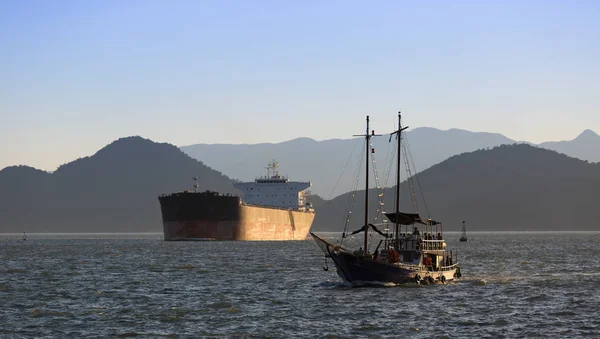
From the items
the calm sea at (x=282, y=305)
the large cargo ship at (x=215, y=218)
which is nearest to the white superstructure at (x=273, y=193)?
the large cargo ship at (x=215, y=218)

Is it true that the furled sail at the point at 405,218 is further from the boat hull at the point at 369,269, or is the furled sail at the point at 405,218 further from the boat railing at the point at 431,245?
the boat hull at the point at 369,269

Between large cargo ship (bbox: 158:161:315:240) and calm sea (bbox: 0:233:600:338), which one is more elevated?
large cargo ship (bbox: 158:161:315:240)

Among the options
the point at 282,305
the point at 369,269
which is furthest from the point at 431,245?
the point at 282,305

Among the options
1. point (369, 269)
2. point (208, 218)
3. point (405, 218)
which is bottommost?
point (369, 269)

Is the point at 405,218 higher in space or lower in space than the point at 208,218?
lower

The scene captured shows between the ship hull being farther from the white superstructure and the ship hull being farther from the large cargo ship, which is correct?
the white superstructure

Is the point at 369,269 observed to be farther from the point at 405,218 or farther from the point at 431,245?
the point at 405,218

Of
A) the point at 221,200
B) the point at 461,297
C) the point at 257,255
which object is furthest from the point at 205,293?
the point at 221,200

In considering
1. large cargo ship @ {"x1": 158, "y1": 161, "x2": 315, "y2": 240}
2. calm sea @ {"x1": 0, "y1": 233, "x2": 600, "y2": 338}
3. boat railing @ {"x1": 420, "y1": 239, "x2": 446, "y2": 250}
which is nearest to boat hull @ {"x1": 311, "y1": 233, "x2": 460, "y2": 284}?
calm sea @ {"x1": 0, "y1": 233, "x2": 600, "y2": 338}

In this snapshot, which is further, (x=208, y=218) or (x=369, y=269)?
(x=208, y=218)

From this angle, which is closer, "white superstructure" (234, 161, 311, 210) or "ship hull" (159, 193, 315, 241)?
"ship hull" (159, 193, 315, 241)

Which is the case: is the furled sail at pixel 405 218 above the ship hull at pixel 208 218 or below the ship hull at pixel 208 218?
below

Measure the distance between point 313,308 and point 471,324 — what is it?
873 centimetres

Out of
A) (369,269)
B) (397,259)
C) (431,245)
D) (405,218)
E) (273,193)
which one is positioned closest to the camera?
(369,269)
